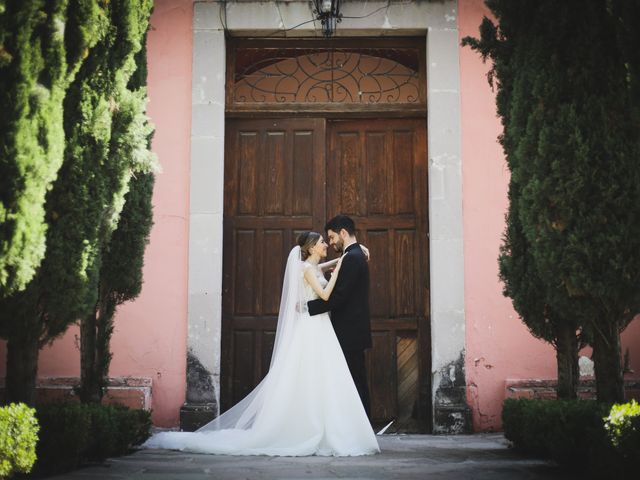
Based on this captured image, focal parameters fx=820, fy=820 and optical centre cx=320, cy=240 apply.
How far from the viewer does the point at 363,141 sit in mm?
8531

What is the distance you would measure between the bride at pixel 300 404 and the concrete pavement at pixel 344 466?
23cm

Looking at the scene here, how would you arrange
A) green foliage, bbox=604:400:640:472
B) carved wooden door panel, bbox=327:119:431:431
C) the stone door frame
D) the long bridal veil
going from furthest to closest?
1. carved wooden door panel, bbox=327:119:431:431
2. the stone door frame
3. the long bridal veil
4. green foliage, bbox=604:400:640:472

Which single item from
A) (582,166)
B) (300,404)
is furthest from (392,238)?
(582,166)

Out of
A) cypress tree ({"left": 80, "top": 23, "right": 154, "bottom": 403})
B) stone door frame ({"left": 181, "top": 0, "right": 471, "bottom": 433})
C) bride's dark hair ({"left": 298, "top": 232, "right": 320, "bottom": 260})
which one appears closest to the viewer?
cypress tree ({"left": 80, "top": 23, "right": 154, "bottom": 403})

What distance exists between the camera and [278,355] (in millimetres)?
6824

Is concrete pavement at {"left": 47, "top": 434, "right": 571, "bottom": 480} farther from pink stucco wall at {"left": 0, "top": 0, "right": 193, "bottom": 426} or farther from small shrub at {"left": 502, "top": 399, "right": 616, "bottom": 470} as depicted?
pink stucco wall at {"left": 0, "top": 0, "right": 193, "bottom": 426}

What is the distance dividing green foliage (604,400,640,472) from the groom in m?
2.76

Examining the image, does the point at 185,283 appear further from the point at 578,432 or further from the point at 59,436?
the point at 578,432

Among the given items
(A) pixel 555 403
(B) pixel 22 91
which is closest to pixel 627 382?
(A) pixel 555 403

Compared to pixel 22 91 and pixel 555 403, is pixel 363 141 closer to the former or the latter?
pixel 555 403

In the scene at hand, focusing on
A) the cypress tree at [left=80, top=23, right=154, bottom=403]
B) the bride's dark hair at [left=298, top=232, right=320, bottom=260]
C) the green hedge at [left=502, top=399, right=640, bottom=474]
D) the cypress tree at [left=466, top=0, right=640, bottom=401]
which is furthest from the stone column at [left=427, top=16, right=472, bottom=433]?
the cypress tree at [left=80, top=23, right=154, bottom=403]

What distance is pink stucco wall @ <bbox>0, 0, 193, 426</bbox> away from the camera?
313 inches

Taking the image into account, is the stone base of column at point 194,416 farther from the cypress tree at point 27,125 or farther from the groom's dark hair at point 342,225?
the cypress tree at point 27,125

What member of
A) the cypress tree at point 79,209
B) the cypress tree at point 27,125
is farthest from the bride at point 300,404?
the cypress tree at point 27,125
